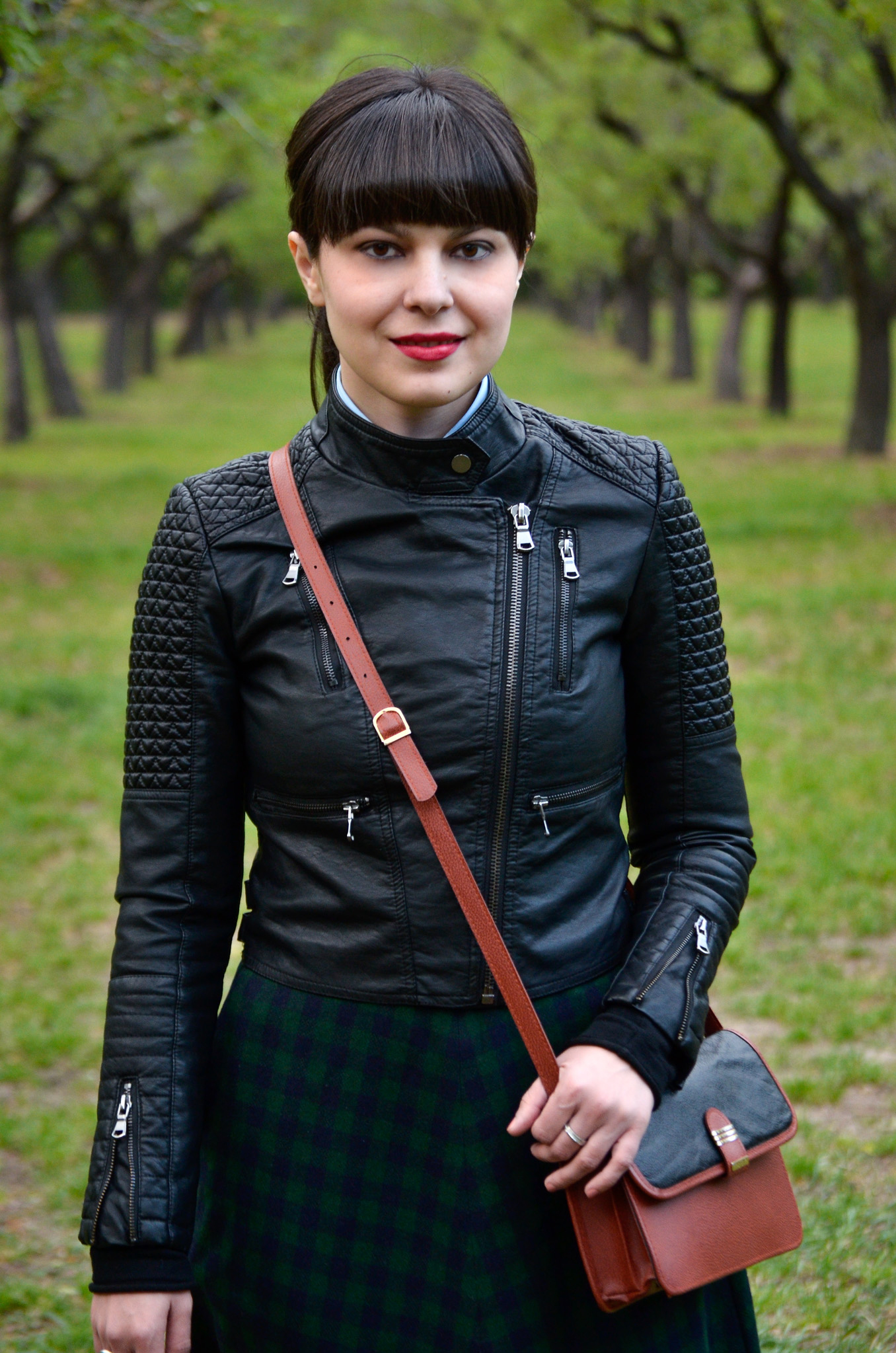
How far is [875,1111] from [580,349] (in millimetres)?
39299

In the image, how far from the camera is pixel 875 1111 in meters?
4.33

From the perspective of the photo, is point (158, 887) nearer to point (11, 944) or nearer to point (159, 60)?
point (11, 944)

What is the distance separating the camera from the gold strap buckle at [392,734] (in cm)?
166

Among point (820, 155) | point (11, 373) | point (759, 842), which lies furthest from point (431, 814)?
point (11, 373)

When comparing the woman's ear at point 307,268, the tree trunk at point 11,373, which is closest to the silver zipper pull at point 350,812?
the woman's ear at point 307,268

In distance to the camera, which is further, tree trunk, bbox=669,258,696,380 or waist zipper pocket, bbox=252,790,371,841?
tree trunk, bbox=669,258,696,380

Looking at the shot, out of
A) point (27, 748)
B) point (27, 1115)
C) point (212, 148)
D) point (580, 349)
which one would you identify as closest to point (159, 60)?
point (27, 748)

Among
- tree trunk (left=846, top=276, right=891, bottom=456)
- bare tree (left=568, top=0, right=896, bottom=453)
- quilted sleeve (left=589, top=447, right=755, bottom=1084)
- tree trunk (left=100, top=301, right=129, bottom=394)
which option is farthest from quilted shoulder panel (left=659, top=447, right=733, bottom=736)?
tree trunk (left=100, top=301, right=129, bottom=394)

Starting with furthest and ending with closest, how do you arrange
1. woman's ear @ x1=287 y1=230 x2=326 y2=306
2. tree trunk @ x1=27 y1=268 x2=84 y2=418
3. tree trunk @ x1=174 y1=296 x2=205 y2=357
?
tree trunk @ x1=174 y1=296 x2=205 y2=357
tree trunk @ x1=27 y1=268 x2=84 y2=418
woman's ear @ x1=287 y1=230 x2=326 y2=306

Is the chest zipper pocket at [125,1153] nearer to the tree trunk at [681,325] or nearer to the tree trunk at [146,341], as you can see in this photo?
the tree trunk at [681,325]

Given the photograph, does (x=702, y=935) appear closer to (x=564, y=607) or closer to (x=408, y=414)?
(x=564, y=607)

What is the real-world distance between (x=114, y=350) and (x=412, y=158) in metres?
29.0

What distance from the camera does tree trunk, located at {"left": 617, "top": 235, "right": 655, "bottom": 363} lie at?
33062 millimetres

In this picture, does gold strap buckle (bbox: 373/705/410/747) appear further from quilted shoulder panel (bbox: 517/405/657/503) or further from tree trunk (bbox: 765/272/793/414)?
tree trunk (bbox: 765/272/793/414)
